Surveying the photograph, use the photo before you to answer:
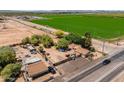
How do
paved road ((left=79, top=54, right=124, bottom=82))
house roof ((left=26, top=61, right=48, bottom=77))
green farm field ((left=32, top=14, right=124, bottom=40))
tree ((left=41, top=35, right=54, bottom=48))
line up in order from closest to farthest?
paved road ((left=79, top=54, right=124, bottom=82))
house roof ((left=26, top=61, right=48, bottom=77))
tree ((left=41, top=35, right=54, bottom=48))
green farm field ((left=32, top=14, right=124, bottom=40))

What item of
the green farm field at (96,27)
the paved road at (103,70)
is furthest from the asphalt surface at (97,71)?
the green farm field at (96,27)

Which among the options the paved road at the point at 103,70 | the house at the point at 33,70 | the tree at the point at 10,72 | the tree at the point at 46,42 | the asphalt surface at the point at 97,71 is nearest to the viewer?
the asphalt surface at the point at 97,71

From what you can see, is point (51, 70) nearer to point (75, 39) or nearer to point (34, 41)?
point (34, 41)

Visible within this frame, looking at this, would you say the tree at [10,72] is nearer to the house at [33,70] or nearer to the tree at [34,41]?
the house at [33,70]

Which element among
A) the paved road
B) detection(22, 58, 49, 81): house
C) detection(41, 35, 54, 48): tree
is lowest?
the paved road

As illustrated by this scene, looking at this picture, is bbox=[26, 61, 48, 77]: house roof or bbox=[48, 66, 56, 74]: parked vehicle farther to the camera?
bbox=[48, 66, 56, 74]: parked vehicle

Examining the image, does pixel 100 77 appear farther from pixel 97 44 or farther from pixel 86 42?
pixel 97 44

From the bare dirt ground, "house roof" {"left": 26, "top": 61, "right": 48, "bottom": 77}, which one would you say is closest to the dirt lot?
"house roof" {"left": 26, "top": 61, "right": 48, "bottom": 77}

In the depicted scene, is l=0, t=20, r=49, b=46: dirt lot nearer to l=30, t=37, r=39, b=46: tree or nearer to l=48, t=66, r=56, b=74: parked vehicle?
l=30, t=37, r=39, b=46: tree
